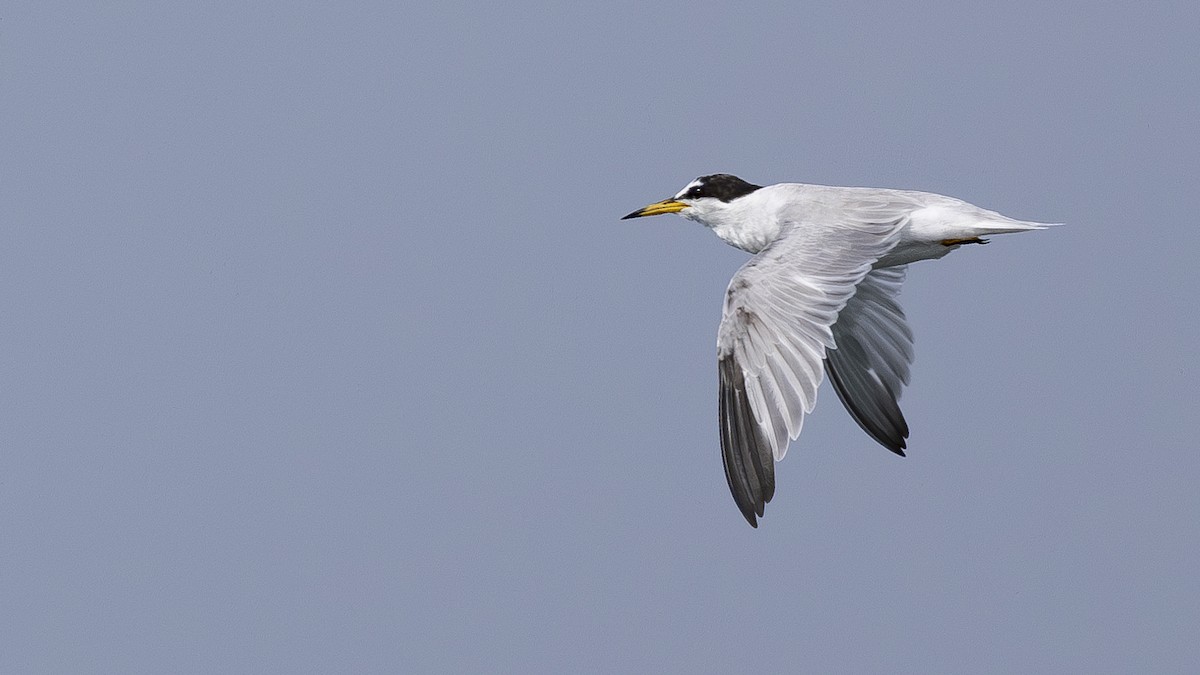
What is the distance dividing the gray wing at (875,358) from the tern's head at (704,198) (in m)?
1.15

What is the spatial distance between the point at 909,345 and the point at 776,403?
2689mm

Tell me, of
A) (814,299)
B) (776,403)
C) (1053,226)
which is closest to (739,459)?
(776,403)

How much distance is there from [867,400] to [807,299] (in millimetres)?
2331

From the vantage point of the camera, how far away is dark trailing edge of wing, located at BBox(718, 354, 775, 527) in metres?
9.66

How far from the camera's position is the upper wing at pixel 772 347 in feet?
31.7

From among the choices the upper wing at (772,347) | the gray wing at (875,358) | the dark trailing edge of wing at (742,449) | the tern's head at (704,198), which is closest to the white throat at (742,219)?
the tern's head at (704,198)

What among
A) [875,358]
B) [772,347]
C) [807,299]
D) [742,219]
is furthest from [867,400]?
[772,347]

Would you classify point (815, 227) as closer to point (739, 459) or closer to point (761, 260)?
point (761, 260)

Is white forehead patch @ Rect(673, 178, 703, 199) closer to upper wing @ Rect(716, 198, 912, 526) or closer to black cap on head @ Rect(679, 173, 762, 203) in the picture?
black cap on head @ Rect(679, 173, 762, 203)

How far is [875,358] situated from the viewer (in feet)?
39.8

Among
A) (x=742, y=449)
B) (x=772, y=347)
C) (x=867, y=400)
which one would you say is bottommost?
(x=742, y=449)

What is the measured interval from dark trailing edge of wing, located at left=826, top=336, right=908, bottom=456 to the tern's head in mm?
1284

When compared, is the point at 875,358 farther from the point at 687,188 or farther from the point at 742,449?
the point at 742,449

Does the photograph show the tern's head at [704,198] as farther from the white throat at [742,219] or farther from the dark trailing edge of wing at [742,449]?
the dark trailing edge of wing at [742,449]
